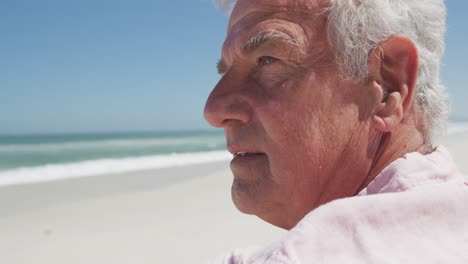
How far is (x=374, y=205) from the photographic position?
90cm

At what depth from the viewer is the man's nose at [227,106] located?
1424mm

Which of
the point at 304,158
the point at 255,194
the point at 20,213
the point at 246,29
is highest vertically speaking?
the point at 246,29

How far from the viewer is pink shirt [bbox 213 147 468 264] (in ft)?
2.74

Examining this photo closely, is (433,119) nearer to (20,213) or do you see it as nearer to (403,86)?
(403,86)

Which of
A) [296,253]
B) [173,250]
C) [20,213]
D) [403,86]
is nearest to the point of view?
[296,253]

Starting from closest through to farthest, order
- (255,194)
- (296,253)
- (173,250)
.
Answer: (296,253) → (255,194) → (173,250)

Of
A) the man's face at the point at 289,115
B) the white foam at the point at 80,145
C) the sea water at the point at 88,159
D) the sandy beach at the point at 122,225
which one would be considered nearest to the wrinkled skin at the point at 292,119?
the man's face at the point at 289,115

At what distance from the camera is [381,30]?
4.35 feet

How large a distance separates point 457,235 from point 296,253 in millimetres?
330

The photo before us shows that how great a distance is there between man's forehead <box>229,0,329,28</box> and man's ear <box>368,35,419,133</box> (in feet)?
0.72

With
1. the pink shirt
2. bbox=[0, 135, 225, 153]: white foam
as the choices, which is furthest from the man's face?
bbox=[0, 135, 225, 153]: white foam

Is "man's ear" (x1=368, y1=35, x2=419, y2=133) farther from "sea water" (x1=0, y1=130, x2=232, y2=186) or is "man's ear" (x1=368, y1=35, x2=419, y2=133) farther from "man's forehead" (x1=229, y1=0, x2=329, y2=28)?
"sea water" (x1=0, y1=130, x2=232, y2=186)

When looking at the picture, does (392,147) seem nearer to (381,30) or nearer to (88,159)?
(381,30)

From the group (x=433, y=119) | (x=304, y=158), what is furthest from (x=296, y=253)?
(x=433, y=119)
